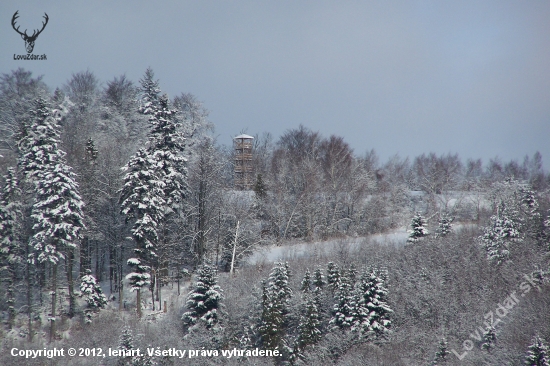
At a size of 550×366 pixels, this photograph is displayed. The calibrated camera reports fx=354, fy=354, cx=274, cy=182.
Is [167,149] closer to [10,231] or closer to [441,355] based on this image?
[10,231]

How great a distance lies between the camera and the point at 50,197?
2502cm

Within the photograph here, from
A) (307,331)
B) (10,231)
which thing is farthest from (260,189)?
(307,331)

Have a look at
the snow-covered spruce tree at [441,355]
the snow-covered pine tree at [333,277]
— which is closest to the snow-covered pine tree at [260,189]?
the snow-covered pine tree at [333,277]

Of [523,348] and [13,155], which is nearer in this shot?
[523,348]

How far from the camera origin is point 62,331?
84.9ft

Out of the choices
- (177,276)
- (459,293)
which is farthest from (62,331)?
(459,293)

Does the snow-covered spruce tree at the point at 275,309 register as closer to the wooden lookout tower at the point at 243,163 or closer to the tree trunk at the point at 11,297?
the tree trunk at the point at 11,297

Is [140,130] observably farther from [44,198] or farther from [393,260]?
[393,260]

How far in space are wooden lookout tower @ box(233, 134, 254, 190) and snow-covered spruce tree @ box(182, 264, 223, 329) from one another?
943 inches

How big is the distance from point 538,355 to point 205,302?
17804mm

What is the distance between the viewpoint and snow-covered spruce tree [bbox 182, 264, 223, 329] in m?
23.2

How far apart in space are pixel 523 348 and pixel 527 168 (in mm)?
88835

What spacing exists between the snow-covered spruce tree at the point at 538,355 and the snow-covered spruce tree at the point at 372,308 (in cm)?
691

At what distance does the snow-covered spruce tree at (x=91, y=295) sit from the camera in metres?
27.1
